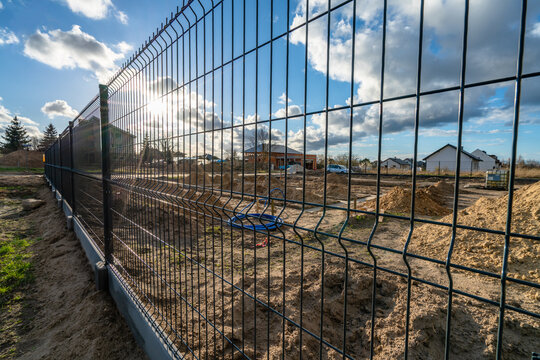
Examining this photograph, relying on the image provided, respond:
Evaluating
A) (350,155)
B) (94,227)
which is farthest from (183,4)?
(94,227)

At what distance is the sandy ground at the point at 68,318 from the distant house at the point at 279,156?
236cm

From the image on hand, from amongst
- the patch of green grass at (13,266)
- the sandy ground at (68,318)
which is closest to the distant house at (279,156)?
the sandy ground at (68,318)

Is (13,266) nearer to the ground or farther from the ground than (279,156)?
nearer to the ground

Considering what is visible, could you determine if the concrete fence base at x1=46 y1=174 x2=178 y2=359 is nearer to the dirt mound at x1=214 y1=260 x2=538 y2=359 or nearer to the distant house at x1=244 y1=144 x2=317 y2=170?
the dirt mound at x1=214 y1=260 x2=538 y2=359

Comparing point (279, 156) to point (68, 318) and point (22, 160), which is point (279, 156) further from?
point (22, 160)

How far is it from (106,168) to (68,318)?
1926 millimetres

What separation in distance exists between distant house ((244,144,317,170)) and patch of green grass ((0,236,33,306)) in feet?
14.3

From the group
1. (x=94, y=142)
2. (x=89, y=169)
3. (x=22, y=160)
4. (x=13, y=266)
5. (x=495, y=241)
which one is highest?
(x=94, y=142)

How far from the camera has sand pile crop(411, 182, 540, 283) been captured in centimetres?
428

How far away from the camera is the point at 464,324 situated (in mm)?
2824

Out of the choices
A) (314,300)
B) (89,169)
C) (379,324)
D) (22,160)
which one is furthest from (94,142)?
(22,160)

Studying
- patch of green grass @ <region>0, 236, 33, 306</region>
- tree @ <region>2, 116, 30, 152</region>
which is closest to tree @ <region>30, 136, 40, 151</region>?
tree @ <region>2, 116, 30, 152</region>

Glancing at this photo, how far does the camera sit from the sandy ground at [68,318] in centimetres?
272

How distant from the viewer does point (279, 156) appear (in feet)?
5.78
